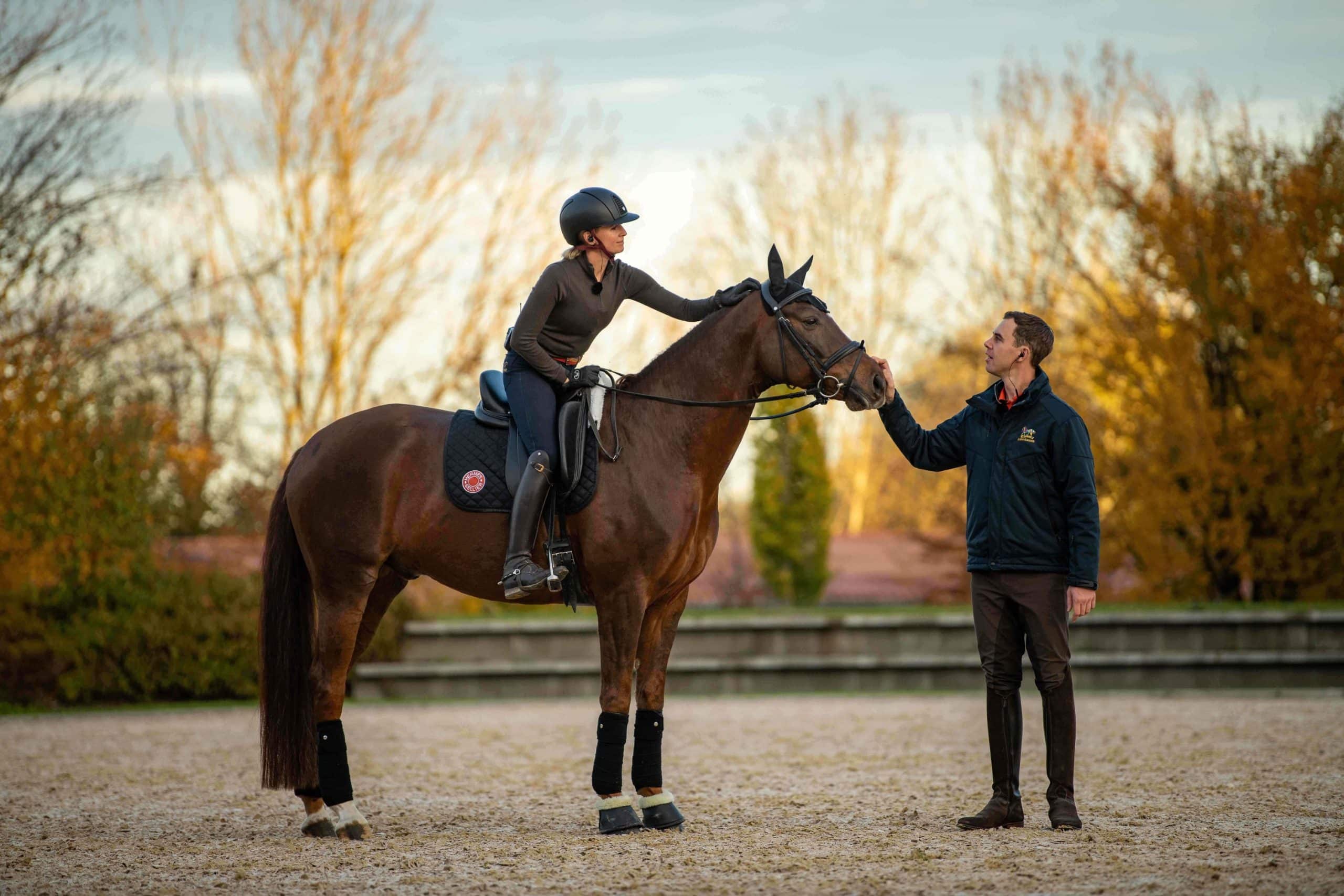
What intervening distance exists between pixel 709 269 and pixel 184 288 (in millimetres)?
15819

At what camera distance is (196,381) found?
890 inches

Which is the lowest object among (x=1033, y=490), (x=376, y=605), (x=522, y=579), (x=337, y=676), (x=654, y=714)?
(x=654, y=714)

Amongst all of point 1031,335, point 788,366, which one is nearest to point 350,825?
point 788,366

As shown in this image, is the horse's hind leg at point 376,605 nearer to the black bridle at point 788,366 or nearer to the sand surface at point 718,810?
the sand surface at point 718,810

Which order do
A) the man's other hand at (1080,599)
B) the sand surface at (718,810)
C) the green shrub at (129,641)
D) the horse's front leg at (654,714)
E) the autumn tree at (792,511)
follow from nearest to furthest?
the sand surface at (718,810) → the man's other hand at (1080,599) → the horse's front leg at (654,714) → the green shrub at (129,641) → the autumn tree at (792,511)

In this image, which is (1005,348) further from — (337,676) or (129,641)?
(129,641)

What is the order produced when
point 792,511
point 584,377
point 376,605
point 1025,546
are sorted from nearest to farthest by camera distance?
point 1025,546, point 584,377, point 376,605, point 792,511

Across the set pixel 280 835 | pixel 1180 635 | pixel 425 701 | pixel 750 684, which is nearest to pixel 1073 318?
pixel 1180 635

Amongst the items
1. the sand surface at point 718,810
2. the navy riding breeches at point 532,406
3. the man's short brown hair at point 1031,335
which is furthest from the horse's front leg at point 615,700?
the man's short brown hair at point 1031,335

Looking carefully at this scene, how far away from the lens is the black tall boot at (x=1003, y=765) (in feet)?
18.1

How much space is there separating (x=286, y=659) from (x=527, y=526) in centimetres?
145

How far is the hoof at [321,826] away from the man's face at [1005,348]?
3.62 meters

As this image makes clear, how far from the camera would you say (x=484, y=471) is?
19.0 ft

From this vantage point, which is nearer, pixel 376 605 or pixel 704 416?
pixel 704 416
